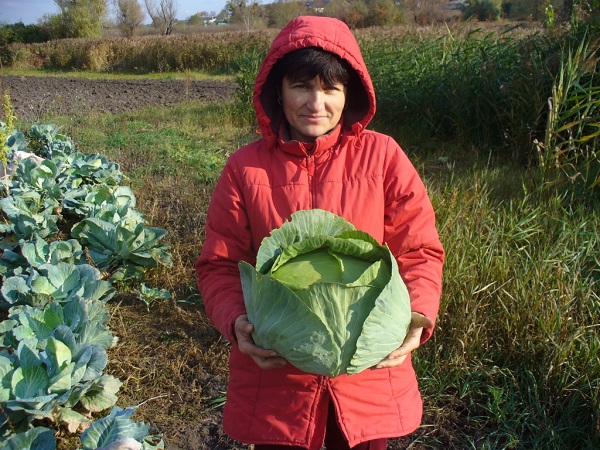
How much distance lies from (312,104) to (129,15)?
49664 millimetres

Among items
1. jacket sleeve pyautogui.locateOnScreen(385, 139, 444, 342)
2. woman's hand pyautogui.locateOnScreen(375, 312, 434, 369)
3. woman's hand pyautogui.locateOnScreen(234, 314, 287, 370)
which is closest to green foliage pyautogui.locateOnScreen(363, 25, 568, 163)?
jacket sleeve pyautogui.locateOnScreen(385, 139, 444, 342)

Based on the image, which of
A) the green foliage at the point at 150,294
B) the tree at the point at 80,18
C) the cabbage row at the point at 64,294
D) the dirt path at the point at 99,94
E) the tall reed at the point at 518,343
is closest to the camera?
the cabbage row at the point at 64,294

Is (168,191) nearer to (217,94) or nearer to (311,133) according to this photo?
(311,133)

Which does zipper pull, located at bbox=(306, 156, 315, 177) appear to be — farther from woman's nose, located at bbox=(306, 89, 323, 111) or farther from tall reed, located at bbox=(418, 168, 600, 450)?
tall reed, located at bbox=(418, 168, 600, 450)

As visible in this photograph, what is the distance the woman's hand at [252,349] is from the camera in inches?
58.9

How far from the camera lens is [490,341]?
8.98 feet

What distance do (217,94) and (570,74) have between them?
9.50 meters

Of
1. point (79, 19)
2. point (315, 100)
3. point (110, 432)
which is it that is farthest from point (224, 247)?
point (79, 19)

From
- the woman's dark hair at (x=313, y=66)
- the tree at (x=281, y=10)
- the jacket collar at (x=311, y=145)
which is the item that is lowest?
the jacket collar at (x=311, y=145)

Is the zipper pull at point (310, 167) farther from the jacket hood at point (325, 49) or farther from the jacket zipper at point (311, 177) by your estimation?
the jacket hood at point (325, 49)

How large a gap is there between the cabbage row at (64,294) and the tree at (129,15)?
4560 centimetres

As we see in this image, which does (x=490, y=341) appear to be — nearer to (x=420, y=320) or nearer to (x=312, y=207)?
(x=420, y=320)

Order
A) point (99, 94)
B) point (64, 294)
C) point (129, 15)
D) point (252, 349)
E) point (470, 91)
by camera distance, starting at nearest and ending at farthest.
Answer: point (252, 349), point (64, 294), point (470, 91), point (99, 94), point (129, 15)

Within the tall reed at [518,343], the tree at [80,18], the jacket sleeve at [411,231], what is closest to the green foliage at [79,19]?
the tree at [80,18]
